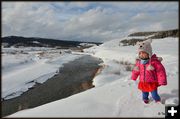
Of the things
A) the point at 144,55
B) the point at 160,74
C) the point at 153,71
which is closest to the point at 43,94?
the point at 144,55

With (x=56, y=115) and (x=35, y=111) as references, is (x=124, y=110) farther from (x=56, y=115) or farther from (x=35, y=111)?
(x=35, y=111)

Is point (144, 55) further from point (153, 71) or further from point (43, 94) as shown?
point (43, 94)

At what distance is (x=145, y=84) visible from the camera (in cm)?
539

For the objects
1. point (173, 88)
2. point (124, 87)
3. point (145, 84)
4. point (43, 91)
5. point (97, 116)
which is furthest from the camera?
point (43, 91)

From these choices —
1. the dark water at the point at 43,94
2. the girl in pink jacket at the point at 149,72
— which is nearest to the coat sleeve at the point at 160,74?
the girl in pink jacket at the point at 149,72

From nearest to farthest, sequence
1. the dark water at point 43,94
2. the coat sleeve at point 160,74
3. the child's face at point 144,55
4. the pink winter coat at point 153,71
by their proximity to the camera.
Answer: the coat sleeve at point 160,74
the pink winter coat at point 153,71
the child's face at point 144,55
the dark water at point 43,94

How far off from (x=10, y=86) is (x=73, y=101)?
21.9 feet

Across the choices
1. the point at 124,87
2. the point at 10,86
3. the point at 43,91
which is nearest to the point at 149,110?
the point at 124,87

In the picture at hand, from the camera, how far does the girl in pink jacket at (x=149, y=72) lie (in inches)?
204

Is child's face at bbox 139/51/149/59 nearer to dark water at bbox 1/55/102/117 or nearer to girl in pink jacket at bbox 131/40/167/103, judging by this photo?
girl in pink jacket at bbox 131/40/167/103

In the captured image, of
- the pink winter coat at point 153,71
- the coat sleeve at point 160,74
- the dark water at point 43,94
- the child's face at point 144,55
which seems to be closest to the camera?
the coat sleeve at point 160,74

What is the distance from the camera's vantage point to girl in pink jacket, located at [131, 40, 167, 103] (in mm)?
5185

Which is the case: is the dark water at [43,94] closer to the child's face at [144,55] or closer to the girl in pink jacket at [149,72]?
the girl in pink jacket at [149,72]

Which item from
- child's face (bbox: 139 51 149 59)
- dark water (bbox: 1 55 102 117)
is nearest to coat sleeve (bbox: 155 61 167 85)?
child's face (bbox: 139 51 149 59)
